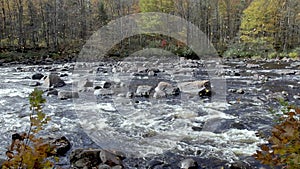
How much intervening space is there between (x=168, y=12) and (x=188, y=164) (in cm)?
3431

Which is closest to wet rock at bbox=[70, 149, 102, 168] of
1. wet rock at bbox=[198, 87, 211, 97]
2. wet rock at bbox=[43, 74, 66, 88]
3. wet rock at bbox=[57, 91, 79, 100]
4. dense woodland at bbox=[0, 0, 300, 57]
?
wet rock at bbox=[57, 91, 79, 100]

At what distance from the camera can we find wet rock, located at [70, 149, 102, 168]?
14.8 feet

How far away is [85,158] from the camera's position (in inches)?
181

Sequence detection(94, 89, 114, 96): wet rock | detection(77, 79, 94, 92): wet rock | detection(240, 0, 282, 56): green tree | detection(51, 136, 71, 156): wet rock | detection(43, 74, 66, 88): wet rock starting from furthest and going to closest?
detection(240, 0, 282, 56): green tree → detection(43, 74, 66, 88): wet rock → detection(77, 79, 94, 92): wet rock → detection(94, 89, 114, 96): wet rock → detection(51, 136, 71, 156): wet rock

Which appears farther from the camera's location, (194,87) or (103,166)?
(194,87)

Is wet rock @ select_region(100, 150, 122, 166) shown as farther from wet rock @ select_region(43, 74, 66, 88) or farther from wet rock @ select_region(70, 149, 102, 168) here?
wet rock @ select_region(43, 74, 66, 88)

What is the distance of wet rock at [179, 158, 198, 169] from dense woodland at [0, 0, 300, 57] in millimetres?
22430

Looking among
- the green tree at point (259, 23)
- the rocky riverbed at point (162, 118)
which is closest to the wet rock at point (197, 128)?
the rocky riverbed at point (162, 118)

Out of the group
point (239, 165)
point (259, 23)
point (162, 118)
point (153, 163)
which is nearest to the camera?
point (239, 165)

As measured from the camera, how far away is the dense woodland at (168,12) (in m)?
29.0

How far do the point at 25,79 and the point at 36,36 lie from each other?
23.1 m

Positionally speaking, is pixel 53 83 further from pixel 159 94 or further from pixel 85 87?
pixel 159 94

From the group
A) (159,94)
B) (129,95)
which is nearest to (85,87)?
(129,95)

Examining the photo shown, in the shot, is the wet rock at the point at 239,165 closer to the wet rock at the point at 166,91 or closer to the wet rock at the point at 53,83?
the wet rock at the point at 166,91
